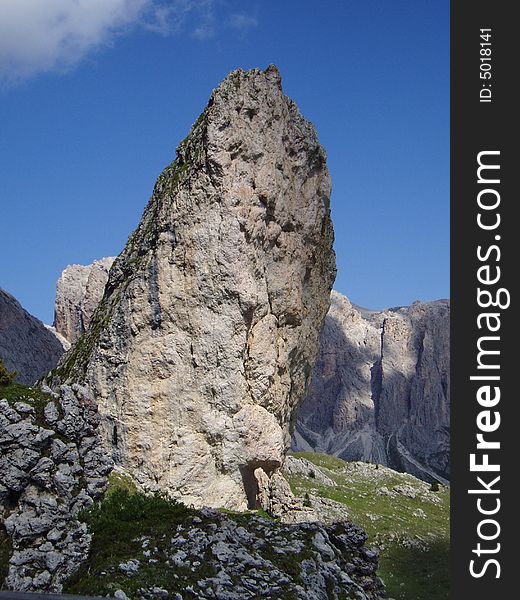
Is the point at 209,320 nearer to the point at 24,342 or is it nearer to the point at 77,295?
the point at 24,342

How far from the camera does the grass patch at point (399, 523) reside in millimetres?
45156

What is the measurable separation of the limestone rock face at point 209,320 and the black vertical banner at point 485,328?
23904 mm

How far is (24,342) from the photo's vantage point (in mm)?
113500

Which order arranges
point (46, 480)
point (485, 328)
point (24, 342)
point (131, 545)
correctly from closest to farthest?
point (485, 328) < point (131, 545) < point (46, 480) < point (24, 342)

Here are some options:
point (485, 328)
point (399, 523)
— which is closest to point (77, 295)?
point (399, 523)

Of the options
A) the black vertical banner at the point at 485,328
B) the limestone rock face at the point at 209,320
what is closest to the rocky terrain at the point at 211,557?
the black vertical banner at the point at 485,328

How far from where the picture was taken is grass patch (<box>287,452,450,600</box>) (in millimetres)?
45156

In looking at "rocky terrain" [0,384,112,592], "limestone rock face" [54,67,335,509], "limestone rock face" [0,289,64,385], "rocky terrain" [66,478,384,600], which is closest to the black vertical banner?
"rocky terrain" [66,478,384,600]

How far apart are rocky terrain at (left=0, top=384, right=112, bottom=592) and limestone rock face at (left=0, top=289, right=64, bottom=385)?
8442 cm

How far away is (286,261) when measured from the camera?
45.3 meters

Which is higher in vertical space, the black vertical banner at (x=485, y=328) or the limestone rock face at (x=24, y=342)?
the limestone rock face at (x=24, y=342)

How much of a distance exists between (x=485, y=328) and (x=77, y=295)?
521 feet

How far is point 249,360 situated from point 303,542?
65.4 ft

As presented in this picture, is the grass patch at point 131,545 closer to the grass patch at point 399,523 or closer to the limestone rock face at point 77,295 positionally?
the grass patch at point 399,523
